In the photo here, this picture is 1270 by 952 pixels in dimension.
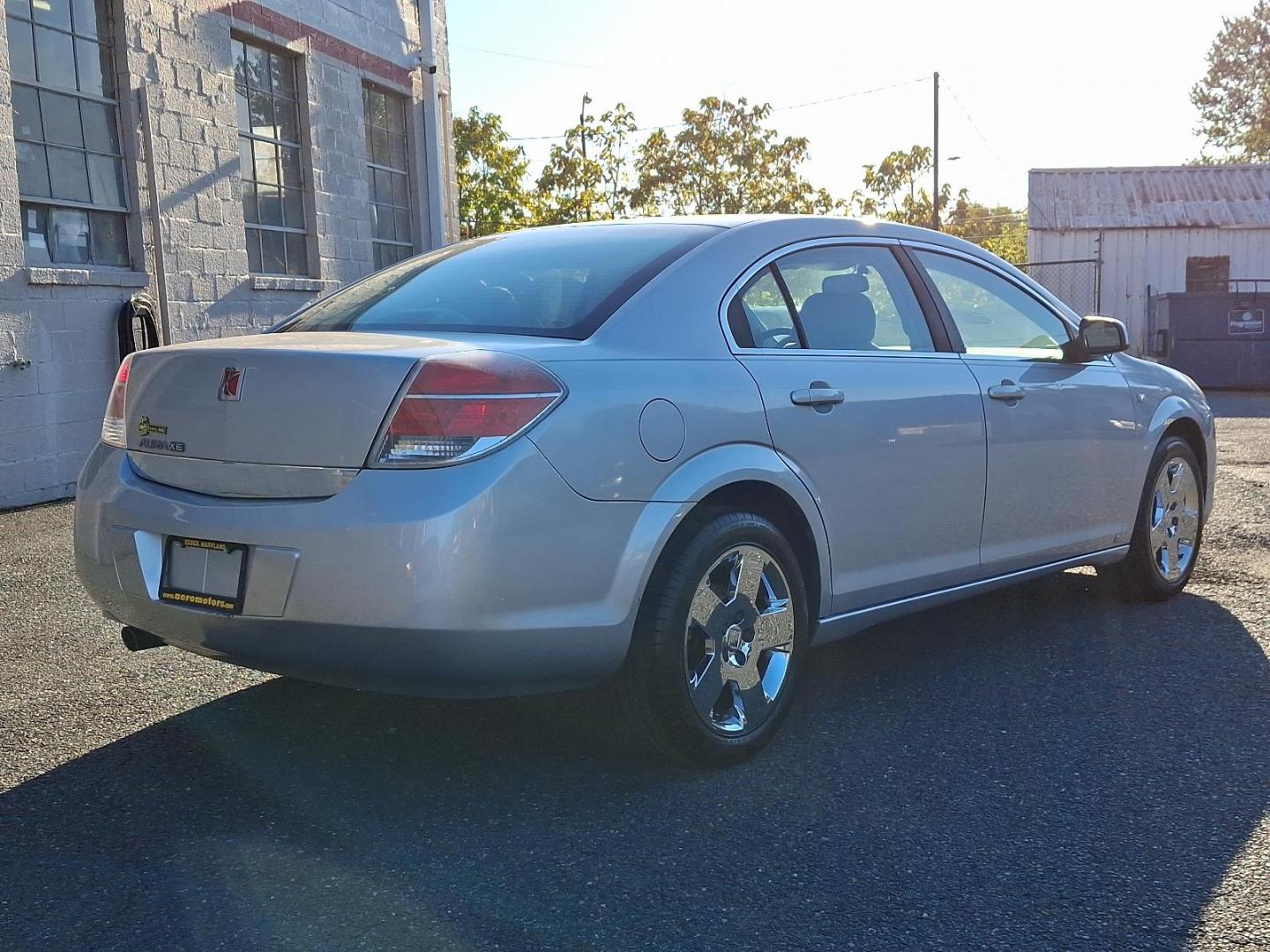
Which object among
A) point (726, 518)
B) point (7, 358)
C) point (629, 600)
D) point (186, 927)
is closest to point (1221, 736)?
point (726, 518)

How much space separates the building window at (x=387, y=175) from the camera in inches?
548

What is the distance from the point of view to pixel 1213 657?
4766 millimetres

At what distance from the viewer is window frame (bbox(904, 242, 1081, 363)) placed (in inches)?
181

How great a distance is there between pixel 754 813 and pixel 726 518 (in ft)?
2.53

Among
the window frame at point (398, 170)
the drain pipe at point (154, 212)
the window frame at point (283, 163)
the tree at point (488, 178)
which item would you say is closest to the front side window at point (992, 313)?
the drain pipe at point (154, 212)

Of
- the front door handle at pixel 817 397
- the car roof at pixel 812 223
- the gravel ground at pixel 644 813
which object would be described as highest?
the car roof at pixel 812 223

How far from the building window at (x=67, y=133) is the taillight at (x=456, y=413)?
23.8 ft

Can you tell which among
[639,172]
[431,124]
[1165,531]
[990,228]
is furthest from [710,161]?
[990,228]

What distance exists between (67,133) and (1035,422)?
776 cm

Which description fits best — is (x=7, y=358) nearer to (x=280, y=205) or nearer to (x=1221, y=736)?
(x=280, y=205)

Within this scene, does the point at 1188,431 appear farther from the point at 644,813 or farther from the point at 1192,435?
the point at 644,813

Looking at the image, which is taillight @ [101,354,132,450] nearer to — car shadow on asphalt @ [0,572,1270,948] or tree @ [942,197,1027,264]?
car shadow on asphalt @ [0,572,1270,948]

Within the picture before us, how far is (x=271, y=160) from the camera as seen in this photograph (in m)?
12.0

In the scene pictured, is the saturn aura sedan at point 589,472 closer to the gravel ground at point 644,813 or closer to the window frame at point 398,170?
the gravel ground at point 644,813
